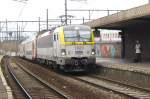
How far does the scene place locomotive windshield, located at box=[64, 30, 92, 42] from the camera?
87.6 feet

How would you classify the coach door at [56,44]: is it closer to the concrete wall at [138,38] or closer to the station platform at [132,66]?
the station platform at [132,66]

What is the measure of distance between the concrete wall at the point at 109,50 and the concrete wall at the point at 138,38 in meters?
9.37

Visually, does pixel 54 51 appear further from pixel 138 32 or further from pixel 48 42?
pixel 138 32

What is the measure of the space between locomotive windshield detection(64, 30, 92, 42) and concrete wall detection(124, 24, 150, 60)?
6.21m

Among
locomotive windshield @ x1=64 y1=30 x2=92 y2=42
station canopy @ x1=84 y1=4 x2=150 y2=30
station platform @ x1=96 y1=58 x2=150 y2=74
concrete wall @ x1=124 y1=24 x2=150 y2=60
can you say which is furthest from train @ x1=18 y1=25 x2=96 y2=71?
concrete wall @ x1=124 y1=24 x2=150 y2=60

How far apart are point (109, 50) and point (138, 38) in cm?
1625

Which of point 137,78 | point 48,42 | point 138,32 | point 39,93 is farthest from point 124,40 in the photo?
point 39,93

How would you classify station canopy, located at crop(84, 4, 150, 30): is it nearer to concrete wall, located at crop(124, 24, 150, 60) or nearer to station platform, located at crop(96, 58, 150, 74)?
station platform, located at crop(96, 58, 150, 74)

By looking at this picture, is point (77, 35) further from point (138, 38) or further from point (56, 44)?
point (138, 38)

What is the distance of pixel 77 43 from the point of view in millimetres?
26469

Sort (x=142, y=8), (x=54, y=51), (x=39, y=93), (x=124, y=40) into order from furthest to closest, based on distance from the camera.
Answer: (x=124, y=40)
(x=54, y=51)
(x=142, y=8)
(x=39, y=93)

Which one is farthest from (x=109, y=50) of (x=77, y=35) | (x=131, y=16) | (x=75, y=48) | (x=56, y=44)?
(x=131, y=16)

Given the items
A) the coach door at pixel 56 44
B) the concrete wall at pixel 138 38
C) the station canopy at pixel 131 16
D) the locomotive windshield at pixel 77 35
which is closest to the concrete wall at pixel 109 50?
the concrete wall at pixel 138 38

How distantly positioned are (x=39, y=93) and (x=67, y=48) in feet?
30.5
